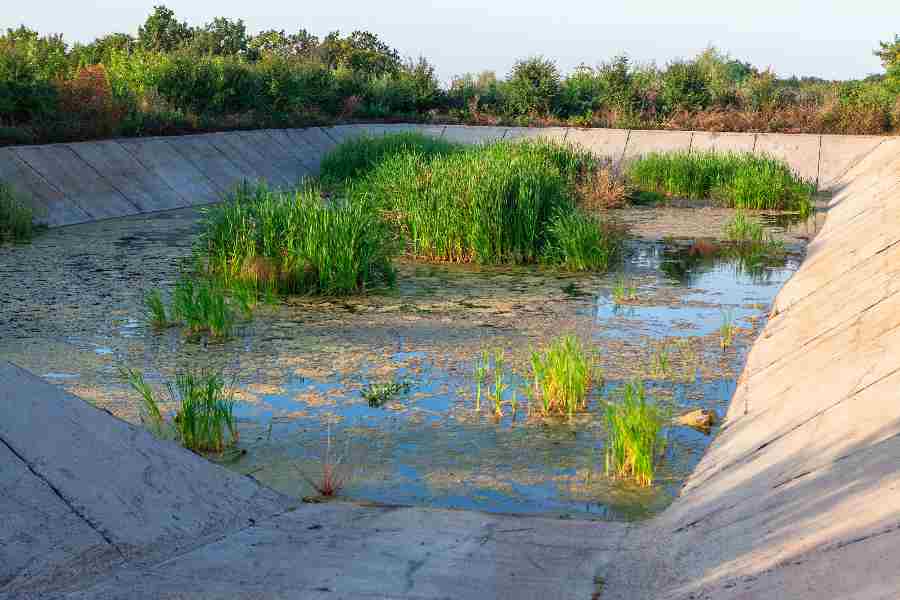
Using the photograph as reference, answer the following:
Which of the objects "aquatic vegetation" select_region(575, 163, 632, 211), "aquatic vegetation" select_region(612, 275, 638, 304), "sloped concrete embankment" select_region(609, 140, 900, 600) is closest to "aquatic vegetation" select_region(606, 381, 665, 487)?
"sloped concrete embankment" select_region(609, 140, 900, 600)

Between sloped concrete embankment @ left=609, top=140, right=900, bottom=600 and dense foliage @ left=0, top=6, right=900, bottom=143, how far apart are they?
12.5 meters

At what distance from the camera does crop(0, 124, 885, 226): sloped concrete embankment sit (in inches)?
573

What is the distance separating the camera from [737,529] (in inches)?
141

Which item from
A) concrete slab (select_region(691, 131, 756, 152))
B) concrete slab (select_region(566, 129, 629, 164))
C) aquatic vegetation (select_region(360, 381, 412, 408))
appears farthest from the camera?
concrete slab (select_region(566, 129, 629, 164))

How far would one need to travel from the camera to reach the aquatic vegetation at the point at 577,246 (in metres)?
10.8

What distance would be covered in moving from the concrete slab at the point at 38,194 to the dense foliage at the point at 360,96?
118cm

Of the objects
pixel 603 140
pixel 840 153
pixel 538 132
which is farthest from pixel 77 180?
pixel 840 153

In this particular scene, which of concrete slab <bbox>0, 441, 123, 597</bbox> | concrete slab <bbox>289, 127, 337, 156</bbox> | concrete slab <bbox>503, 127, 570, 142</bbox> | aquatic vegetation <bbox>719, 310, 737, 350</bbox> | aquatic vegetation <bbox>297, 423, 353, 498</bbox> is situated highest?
concrete slab <bbox>503, 127, 570, 142</bbox>

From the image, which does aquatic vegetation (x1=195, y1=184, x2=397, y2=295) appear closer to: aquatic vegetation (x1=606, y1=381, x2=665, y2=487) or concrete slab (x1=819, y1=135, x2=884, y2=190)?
aquatic vegetation (x1=606, y1=381, x2=665, y2=487)

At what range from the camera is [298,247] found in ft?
31.1

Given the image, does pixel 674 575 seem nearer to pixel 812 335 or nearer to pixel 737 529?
pixel 737 529

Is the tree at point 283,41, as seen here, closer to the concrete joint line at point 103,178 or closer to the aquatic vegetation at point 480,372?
the concrete joint line at point 103,178

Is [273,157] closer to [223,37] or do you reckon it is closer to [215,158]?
[215,158]

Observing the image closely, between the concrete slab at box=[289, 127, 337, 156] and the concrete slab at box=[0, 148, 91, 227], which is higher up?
the concrete slab at box=[289, 127, 337, 156]
